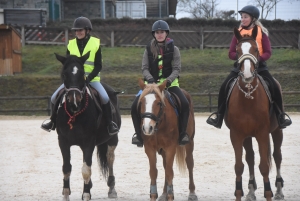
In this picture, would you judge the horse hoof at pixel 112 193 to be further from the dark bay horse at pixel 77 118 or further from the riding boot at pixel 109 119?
the riding boot at pixel 109 119

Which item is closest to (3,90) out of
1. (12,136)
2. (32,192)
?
(12,136)

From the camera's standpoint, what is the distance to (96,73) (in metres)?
9.64

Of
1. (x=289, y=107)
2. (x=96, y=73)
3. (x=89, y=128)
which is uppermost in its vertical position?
(x=96, y=73)

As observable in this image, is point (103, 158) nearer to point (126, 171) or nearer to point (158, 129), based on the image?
point (126, 171)

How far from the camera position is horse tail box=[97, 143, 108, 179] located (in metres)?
10.2

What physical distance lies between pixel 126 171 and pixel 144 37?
26.7m

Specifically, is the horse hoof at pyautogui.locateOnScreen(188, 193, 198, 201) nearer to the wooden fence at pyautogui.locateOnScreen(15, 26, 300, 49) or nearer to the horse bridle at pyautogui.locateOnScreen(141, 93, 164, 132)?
the horse bridle at pyautogui.locateOnScreen(141, 93, 164, 132)

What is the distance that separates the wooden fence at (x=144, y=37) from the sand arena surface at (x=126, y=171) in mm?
19555

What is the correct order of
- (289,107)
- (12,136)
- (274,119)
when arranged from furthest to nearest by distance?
1. (289,107)
2. (12,136)
3. (274,119)

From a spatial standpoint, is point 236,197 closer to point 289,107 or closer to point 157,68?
point 157,68

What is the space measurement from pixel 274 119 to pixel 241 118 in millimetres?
834

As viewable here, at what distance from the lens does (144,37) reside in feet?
126

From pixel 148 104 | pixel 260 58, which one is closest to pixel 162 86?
pixel 148 104

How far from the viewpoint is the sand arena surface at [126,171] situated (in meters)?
9.84
